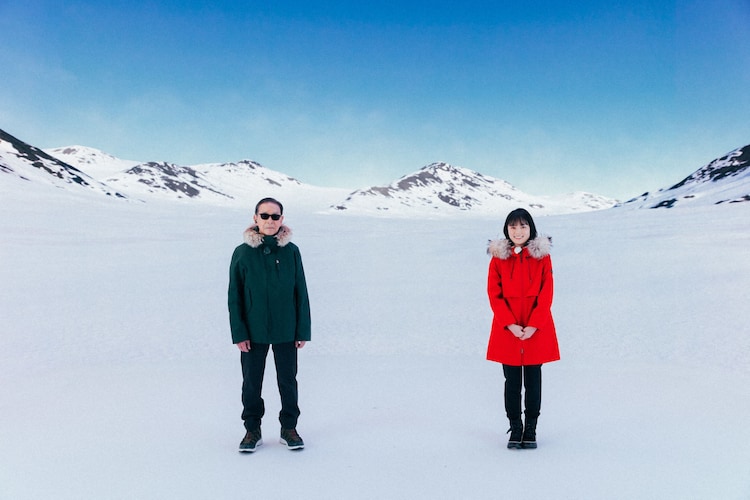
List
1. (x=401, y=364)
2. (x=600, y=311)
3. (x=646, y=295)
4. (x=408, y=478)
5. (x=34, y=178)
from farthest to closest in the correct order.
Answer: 1. (x=34, y=178)
2. (x=646, y=295)
3. (x=600, y=311)
4. (x=401, y=364)
5. (x=408, y=478)

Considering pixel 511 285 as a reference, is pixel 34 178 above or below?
above

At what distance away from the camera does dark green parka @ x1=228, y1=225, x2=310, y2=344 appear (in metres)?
3.29

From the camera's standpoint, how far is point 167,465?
3074 millimetres

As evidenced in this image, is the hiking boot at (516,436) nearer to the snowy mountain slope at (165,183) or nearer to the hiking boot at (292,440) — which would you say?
the hiking boot at (292,440)

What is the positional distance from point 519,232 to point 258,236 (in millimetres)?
1764

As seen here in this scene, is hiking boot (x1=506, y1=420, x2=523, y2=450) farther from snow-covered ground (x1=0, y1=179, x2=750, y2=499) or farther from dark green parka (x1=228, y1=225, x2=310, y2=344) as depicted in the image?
dark green parka (x1=228, y1=225, x2=310, y2=344)

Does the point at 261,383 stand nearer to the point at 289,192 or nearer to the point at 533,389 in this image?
the point at 533,389

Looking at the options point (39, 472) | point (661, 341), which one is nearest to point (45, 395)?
point (39, 472)

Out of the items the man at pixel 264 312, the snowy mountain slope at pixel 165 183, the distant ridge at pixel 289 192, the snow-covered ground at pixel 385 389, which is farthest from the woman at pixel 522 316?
the snowy mountain slope at pixel 165 183

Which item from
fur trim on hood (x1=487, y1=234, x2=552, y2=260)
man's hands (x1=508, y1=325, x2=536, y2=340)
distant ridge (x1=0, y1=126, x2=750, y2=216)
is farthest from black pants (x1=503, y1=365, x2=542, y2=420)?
distant ridge (x1=0, y1=126, x2=750, y2=216)

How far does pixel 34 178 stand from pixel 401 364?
2609 inches

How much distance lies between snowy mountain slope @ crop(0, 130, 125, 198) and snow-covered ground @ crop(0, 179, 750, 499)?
59.5 m

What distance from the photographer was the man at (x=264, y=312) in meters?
3.29

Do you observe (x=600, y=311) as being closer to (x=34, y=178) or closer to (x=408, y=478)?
(x=408, y=478)
